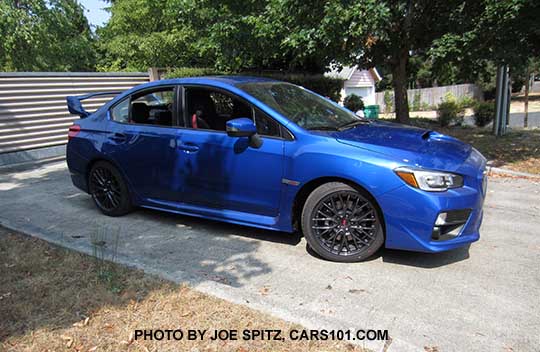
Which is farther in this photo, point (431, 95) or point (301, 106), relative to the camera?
point (431, 95)

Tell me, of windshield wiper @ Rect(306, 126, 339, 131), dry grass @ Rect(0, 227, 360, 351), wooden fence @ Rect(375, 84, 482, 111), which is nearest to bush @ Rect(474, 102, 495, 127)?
windshield wiper @ Rect(306, 126, 339, 131)

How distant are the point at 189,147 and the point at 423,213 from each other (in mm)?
2328

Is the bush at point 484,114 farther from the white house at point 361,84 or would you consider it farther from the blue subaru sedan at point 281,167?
the white house at point 361,84

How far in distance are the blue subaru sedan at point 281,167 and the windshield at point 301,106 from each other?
16 millimetres

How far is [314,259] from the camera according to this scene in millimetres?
3877

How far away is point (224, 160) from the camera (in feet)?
13.6

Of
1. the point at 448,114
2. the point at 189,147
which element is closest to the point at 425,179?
the point at 189,147

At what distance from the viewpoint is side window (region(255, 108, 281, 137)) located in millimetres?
3945

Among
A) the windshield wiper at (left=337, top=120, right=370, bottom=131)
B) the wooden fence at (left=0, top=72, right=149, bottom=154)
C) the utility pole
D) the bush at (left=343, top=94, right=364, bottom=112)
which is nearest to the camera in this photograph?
the windshield wiper at (left=337, top=120, right=370, bottom=131)

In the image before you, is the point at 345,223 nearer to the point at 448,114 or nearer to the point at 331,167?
the point at 331,167

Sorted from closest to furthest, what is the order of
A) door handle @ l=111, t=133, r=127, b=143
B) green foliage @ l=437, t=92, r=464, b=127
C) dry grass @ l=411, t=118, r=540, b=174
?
1. door handle @ l=111, t=133, r=127, b=143
2. dry grass @ l=411, t=118, r=540, b=174
3. green foliage @ l=437, t=92, r=464, b=127

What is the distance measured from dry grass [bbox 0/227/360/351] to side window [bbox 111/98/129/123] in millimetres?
1905

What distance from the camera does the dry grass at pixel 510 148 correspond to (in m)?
7.18

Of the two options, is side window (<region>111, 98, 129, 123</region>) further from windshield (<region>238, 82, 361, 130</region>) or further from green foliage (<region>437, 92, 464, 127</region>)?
green foliage (<region>437, 92, 464, 127</region>)
